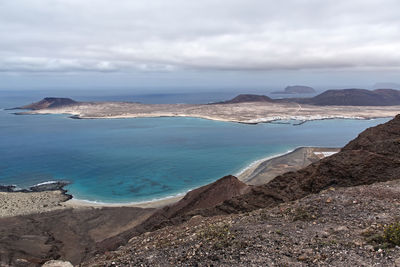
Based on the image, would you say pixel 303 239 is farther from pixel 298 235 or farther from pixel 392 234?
pixel 392 234

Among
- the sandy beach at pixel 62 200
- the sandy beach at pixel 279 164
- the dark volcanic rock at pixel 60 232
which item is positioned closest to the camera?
the dark volcanic rock at pixel 60 232

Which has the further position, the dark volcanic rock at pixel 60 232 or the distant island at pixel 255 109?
the distant island at pixel 255 109

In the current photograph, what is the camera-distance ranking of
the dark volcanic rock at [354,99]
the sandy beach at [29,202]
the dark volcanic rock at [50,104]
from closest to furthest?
the sandy beach at [29,202] → the dark volcanic rock at [50,104] → the dark volcanic rock at [354,99]

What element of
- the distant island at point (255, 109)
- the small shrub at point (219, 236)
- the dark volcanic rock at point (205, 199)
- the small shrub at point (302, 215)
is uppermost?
the distant island at point (255, 109)

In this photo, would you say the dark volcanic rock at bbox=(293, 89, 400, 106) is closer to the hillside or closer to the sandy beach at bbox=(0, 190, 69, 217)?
the hillside

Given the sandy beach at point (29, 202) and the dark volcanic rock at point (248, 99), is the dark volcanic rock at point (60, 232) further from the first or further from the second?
the dark volcanic rock at point (248, 99)

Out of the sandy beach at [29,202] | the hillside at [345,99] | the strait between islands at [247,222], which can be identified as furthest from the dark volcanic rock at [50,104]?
the strait between islands at [247,222]

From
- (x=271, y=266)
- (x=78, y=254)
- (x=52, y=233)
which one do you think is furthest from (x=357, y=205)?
(x=52, y=233)

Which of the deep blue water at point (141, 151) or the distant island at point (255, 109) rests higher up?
the distant island at point (255, 109)
